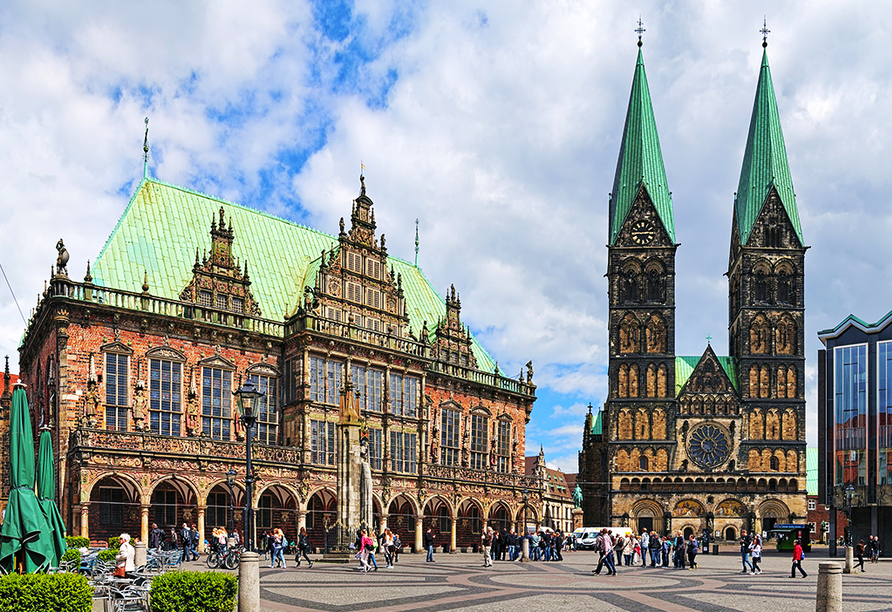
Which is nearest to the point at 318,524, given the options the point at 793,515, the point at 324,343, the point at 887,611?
the point at 324,343

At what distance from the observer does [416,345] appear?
2093 inches

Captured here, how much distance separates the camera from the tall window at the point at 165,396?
41.1m

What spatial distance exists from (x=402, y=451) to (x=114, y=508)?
16435 mm

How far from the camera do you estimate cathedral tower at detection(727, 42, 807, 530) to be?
84938 millimetres

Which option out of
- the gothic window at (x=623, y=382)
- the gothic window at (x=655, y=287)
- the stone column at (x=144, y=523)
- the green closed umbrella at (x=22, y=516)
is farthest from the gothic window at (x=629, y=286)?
the green closed umbrella at (x=22, y=516)

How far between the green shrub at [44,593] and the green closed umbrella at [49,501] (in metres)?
5.20

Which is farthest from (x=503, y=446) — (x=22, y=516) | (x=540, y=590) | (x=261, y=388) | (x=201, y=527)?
(x=22, y=516)

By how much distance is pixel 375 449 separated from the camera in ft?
160

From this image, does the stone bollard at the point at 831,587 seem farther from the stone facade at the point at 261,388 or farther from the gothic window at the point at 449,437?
the gothic window at the point at 449,437

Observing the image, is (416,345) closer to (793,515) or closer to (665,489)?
(665,489)

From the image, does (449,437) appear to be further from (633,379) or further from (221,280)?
(633,379)

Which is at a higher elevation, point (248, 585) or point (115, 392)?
point (115, 392)

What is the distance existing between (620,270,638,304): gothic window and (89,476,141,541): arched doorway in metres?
58.9

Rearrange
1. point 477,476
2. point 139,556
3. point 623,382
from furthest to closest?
point 623,382 < point 477,476 < point 139,556
